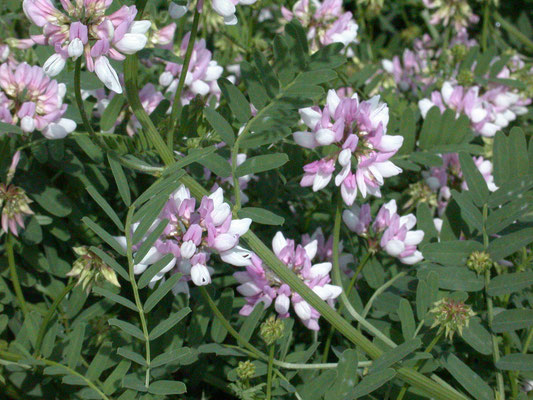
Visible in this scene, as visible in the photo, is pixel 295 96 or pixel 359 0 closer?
pixel 295 96

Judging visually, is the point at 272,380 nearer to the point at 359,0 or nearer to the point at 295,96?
the point at 295,96

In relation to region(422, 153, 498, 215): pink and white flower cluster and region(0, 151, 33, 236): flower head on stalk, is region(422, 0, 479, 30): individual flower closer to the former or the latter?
region(422, 153, 498, 215): pink and white flower cluster

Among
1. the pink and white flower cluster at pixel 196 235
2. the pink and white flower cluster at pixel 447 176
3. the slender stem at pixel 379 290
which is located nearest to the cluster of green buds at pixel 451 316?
the slender stem at pixel 379 290

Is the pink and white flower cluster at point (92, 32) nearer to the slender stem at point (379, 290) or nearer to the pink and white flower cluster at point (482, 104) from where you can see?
the slender stem at point (379, 290)

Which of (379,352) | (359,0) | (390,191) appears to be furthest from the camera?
(359,0)

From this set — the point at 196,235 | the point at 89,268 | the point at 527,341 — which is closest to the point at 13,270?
the point at 89,268

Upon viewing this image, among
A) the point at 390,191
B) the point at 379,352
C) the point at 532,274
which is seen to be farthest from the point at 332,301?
the point at 390,191

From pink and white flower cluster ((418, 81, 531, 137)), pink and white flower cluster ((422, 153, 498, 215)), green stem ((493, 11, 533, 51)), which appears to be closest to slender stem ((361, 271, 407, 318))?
pink and white flower cluster ((422, 153, 498, 215))
